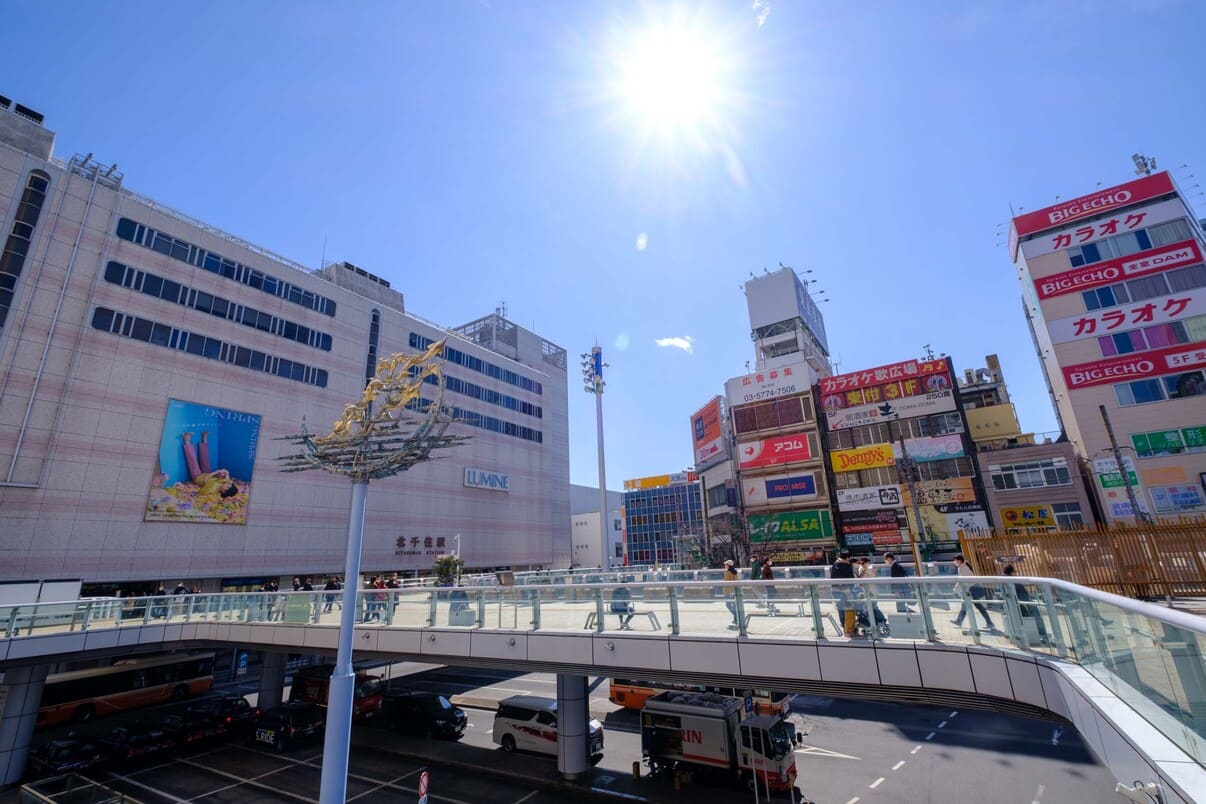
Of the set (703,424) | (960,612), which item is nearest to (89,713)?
(960,612)

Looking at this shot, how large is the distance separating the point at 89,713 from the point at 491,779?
75.3ft

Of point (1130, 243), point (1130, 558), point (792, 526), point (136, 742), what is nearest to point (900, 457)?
point (792, 526)

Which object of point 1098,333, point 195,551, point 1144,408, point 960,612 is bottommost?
point 960,612

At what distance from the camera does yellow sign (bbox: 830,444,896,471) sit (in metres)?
44.8

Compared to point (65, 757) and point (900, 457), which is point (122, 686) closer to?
point (65, 757)

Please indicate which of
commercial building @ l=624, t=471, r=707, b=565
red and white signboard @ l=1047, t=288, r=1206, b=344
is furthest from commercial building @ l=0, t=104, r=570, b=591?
commercial building @ l=624, t=471, r=707, b=565

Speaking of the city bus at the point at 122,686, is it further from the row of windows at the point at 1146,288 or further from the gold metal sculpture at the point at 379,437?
the row of windows at the point at 1146,288

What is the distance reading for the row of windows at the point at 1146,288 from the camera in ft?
121

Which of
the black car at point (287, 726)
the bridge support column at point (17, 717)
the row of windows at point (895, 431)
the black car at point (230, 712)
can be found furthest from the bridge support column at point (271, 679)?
the row of windows at point (895, 431)

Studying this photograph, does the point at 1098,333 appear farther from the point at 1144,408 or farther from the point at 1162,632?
the point at 1162,632

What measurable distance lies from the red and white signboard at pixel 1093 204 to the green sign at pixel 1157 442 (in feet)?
Result: 57.3

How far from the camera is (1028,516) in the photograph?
39406 millimetres

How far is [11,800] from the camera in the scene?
17594mm

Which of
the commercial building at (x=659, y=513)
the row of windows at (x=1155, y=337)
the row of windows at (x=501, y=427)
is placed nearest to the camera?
the row of windows at (x=1155, y=337)
